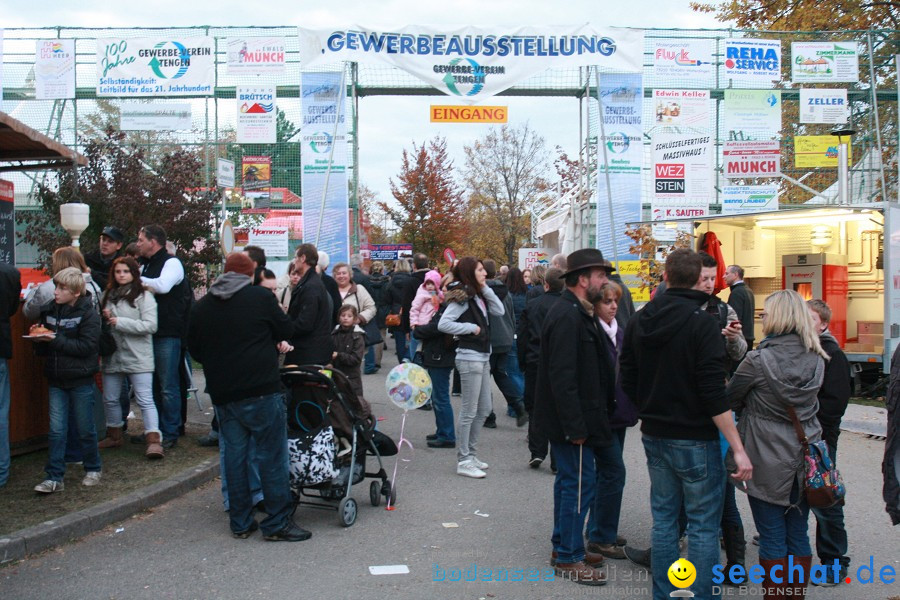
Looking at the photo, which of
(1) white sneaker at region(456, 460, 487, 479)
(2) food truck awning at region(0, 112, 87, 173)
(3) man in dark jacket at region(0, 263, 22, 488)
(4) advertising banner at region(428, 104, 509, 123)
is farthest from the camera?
(4) advertising banner at region(428, 104, 509, 123)

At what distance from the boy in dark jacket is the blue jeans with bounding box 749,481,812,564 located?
5.08 m

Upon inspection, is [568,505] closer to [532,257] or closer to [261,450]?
[261,450]

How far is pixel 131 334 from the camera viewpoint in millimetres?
7441

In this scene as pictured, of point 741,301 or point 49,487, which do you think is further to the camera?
point 741,301

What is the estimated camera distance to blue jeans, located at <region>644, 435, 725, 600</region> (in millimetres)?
4168

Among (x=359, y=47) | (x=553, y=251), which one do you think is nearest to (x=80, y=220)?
(x=359, y=47)

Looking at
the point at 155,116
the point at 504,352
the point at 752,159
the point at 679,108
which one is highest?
the point at 155,116

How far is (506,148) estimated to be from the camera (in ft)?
131

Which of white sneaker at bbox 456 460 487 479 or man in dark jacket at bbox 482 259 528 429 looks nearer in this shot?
white sneaker at bbox 456 460 487 479

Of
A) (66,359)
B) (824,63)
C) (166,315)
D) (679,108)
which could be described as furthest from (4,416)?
(824,63)

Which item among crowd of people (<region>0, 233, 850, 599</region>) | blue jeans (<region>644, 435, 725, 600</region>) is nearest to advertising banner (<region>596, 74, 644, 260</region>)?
crowd of people (<region>0, 233, 850, 599</region>)

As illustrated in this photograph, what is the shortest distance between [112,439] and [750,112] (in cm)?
1676

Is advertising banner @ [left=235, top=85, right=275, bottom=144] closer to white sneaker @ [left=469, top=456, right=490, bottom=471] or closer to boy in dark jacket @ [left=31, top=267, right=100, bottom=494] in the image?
boy in dark jacket @ [left=31, top=267, right=100, bottom=494]

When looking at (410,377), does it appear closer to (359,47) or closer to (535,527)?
(535,527)
